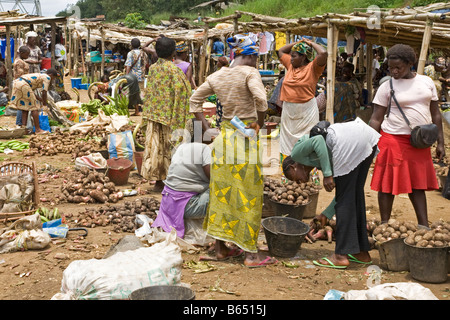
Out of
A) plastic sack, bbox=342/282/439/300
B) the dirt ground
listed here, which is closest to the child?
the dirt ground

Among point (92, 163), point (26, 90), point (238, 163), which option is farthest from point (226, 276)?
point (26, 90)

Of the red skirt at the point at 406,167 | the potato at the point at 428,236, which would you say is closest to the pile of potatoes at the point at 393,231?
the potato at the point at 428,236

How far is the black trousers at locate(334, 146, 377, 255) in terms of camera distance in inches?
157

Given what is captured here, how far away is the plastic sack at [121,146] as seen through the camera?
24.5 ft

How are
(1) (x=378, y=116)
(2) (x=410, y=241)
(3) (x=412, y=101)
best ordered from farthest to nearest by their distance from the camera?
(1) (x=378, y=116), (3) (x=412, y=101), (2) (x=410, y=241)

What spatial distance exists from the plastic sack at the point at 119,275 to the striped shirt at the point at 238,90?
4.38ft

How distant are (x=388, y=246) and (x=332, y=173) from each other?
29.3 inches

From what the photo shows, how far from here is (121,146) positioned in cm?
752

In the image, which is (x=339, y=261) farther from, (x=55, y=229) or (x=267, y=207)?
(x=55, y=229)

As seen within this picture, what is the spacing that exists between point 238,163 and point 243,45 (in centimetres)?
99

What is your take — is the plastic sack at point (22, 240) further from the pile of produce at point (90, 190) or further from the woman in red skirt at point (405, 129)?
the woman in red skirt at point (405, 129)

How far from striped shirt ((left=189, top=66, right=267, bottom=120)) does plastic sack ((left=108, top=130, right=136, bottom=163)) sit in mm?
3514

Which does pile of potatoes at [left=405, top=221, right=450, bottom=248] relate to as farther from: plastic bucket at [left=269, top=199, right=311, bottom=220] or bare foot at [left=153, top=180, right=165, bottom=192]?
bare foot at [left=153, top=180, right=165, bottom=192]
